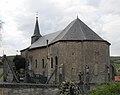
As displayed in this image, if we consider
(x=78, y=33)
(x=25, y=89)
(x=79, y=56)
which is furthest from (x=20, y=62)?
(x=25, y=89)

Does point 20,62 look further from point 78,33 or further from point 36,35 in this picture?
point 78,33

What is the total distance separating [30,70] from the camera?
6309cm

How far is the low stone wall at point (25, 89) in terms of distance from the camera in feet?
86.0

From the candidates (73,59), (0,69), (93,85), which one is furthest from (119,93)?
(0,69)

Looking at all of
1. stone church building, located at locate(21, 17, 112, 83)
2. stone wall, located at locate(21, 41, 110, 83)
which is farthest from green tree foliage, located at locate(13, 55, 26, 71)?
stone wall, located at locate(21, 41, 110, 83)

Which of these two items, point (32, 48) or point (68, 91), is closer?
point (68, 91)

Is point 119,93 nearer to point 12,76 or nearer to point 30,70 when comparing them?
point 12,76

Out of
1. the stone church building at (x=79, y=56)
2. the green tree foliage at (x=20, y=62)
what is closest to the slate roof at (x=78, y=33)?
the stone church building at (x=79, y=56)

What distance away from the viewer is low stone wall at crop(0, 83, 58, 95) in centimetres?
2622

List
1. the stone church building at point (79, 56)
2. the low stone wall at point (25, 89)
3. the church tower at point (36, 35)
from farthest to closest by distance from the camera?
the church tower at point (36, 35)
the stone church building at point (79, 56)
the low stone wall at point (25, 89)

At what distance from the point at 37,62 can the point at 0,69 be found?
9.65 m

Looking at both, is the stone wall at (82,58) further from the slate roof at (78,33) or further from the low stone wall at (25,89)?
the low stone wall at (25,89)

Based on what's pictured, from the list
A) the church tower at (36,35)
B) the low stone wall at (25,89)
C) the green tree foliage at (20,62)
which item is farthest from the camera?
the church tower at (36,35)

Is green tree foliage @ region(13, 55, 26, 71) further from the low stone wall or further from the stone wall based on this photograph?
the low stone wall
